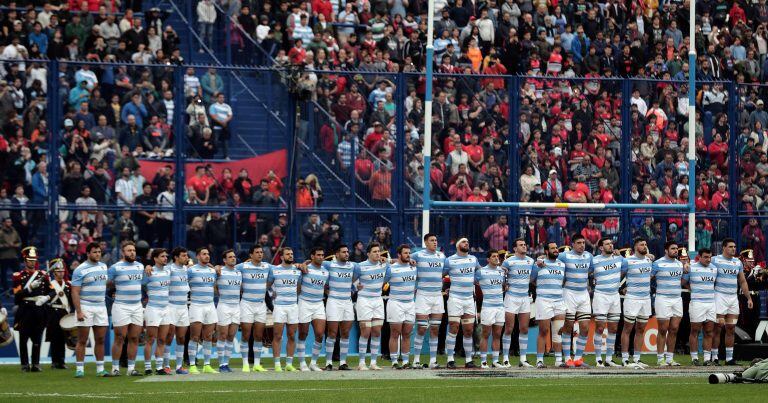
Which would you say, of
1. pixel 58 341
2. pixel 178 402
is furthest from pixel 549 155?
pixel 178 402

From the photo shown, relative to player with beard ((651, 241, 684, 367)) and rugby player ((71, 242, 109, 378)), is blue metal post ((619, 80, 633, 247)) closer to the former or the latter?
player with beard ((651, 241, 684, 367))

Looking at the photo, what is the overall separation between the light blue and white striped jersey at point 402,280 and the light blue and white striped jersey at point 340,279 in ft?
2.16

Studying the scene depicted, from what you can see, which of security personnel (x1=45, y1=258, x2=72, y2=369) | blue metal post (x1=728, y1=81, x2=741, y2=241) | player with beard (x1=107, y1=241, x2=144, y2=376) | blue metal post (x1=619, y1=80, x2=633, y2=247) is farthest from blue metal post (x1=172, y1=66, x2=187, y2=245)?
blue metal post (x1=728, y1=81, x2=741, y2=241)

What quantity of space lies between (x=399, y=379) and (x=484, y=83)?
28.0 ft

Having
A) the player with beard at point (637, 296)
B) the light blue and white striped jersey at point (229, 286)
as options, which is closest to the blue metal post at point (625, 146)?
the player with beard at point (637, 296)

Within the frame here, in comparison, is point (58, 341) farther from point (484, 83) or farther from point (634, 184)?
point (634, 184)

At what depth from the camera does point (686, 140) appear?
95.2 feet

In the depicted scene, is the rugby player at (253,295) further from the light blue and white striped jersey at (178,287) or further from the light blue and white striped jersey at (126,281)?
the light blue and white striped jersey at (126,281)

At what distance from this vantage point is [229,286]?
23516 millimetres

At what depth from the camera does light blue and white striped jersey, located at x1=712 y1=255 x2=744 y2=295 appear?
988 inches

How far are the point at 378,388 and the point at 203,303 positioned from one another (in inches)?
173

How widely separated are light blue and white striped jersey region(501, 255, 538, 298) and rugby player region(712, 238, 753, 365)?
3.49 metres

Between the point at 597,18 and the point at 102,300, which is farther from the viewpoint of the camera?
the point at 597,18

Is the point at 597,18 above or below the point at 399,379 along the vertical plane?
above
